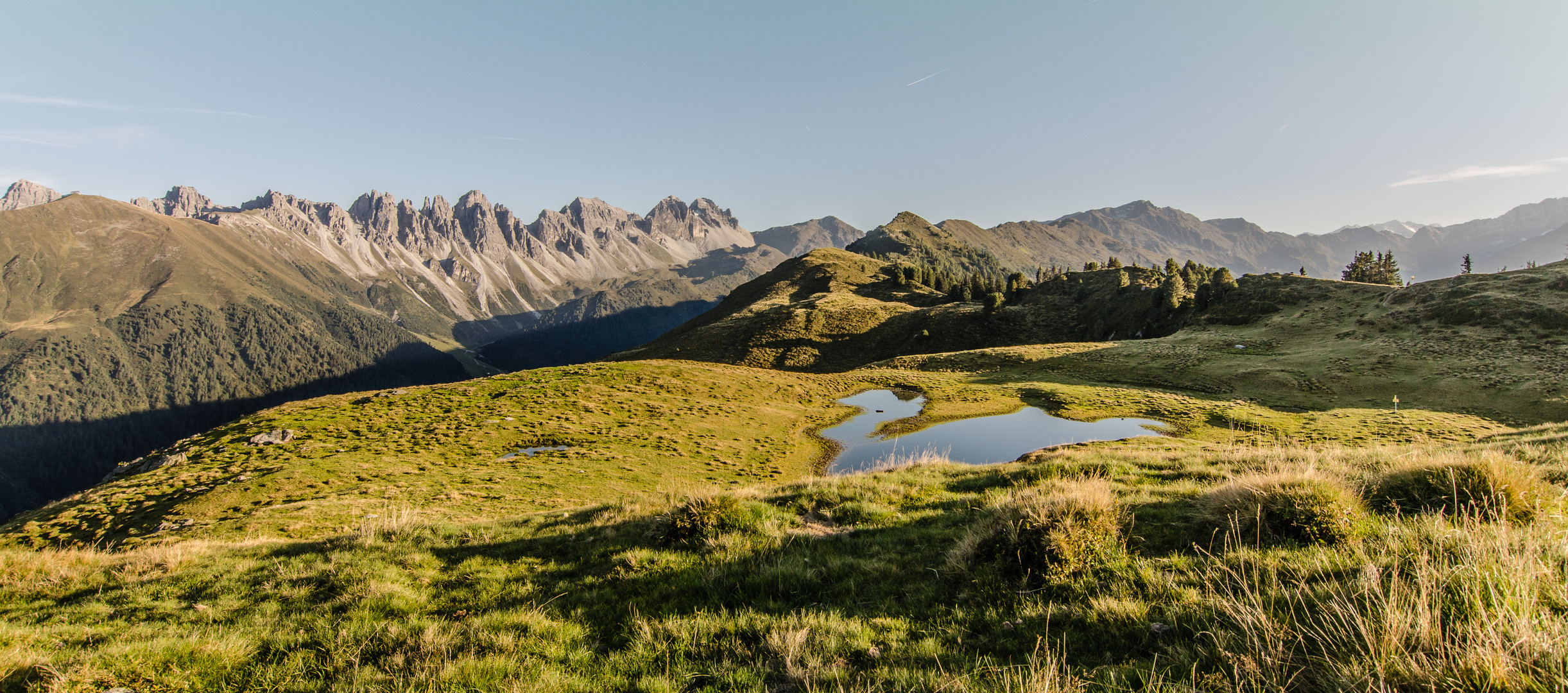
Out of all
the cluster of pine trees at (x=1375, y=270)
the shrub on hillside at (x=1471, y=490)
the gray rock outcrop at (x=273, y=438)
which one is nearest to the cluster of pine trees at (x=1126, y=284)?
the cluster of pine trees at (x=1375, y=270)

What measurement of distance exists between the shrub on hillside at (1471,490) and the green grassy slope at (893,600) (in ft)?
0.18

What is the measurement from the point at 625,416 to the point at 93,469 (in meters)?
289

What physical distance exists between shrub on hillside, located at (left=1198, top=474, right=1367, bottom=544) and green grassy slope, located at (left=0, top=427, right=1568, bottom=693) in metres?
0.03

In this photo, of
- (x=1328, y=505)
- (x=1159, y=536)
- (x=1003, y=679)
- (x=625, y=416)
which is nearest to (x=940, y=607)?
(x=1003, y=679)

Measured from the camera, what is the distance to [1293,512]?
22.1ft

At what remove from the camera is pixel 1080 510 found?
23.6 feet

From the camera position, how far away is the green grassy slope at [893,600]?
4.15m

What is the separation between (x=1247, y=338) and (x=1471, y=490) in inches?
2656

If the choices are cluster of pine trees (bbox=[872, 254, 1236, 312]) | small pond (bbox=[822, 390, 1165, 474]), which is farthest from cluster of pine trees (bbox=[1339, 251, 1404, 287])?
small pond (bbox=[822, 390, 1165, 474])

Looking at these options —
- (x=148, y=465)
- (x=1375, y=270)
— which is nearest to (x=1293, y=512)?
(x=148, y=465)

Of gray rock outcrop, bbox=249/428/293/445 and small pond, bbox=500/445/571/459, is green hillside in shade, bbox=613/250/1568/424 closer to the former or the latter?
small pond, bbox=500/445/571/459

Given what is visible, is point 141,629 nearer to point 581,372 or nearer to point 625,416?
point 625,416

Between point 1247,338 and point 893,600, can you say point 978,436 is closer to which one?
point 893,600

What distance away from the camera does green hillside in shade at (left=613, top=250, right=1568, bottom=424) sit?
39.5 metres
